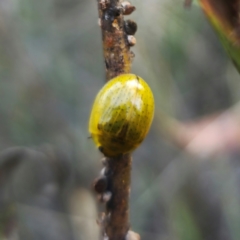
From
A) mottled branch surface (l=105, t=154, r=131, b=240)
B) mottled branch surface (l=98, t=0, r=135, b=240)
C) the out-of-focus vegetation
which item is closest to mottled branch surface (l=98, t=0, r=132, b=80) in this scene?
mottled branch surface (l=98, t=0, r=135, b=240)

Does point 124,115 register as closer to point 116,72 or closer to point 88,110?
point 116,72

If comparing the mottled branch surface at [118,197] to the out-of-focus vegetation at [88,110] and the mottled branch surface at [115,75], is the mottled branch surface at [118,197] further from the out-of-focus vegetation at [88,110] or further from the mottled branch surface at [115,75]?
the out-of-focus vegetation at [88,110]

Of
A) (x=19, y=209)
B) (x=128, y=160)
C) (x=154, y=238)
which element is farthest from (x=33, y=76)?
(x=128, y=160)

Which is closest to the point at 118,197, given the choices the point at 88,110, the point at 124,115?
the point at 124,115

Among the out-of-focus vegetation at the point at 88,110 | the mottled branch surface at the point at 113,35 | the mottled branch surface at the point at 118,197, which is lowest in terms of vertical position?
the out-of-focus vegetation at the point at 88,110

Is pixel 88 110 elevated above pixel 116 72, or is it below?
below

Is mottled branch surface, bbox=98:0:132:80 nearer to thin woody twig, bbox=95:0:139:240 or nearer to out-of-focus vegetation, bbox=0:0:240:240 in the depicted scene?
thin woody twig, bbox=95:0:139:240

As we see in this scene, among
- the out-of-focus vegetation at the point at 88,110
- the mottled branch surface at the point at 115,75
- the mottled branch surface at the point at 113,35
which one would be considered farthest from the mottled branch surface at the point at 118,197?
the out-of-focus vegetation at the point at 88,110
